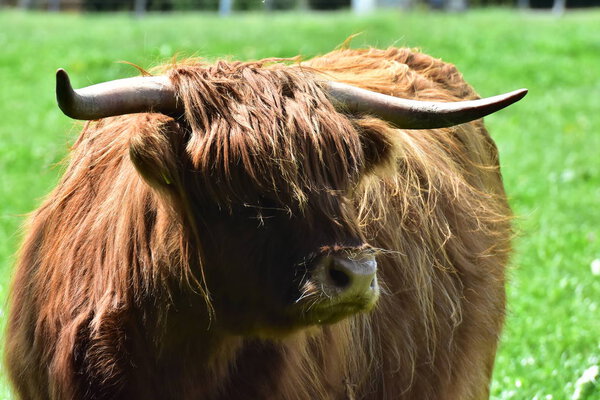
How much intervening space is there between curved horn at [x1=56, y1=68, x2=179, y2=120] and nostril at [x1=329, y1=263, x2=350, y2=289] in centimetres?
78

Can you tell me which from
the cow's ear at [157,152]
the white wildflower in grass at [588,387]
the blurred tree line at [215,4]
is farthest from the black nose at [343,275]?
the blurred tree line at [215,4]

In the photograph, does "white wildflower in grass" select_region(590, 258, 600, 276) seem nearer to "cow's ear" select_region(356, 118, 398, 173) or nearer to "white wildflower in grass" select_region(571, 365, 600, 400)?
"white wildflower in grass" select_region(571, 365, 600, 400)

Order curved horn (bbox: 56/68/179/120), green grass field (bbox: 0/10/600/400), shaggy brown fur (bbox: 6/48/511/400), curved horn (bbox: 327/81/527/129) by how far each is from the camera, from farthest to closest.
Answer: green grass field (bbox: 0/10/600/400), curved horn (bbox: 327/81/527/129), shaggy brown fur (bbox: 6/48/511/400), curved horn (bbox: 56/68/179/120)

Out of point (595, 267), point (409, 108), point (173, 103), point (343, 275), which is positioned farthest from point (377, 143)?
point (595, 267)

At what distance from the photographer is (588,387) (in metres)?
5.46

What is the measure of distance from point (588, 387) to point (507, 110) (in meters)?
9.53

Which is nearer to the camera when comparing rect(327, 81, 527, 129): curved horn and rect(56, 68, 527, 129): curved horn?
rect(56, 68, 527, 129): curved horn

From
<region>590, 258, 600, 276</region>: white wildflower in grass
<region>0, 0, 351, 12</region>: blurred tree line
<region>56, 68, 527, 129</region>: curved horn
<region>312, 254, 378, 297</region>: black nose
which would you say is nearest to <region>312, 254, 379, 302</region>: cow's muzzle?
<region>312, 254, 378, 297</region>: black nose

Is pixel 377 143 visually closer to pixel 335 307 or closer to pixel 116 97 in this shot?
pixel 335 307

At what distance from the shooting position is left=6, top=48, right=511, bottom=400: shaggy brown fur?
11.0ft

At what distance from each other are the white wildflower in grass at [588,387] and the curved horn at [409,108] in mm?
2383

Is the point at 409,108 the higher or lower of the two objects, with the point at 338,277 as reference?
higher

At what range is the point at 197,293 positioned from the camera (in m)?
3.43

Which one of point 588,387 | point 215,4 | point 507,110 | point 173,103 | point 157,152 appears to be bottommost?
point 215,4
